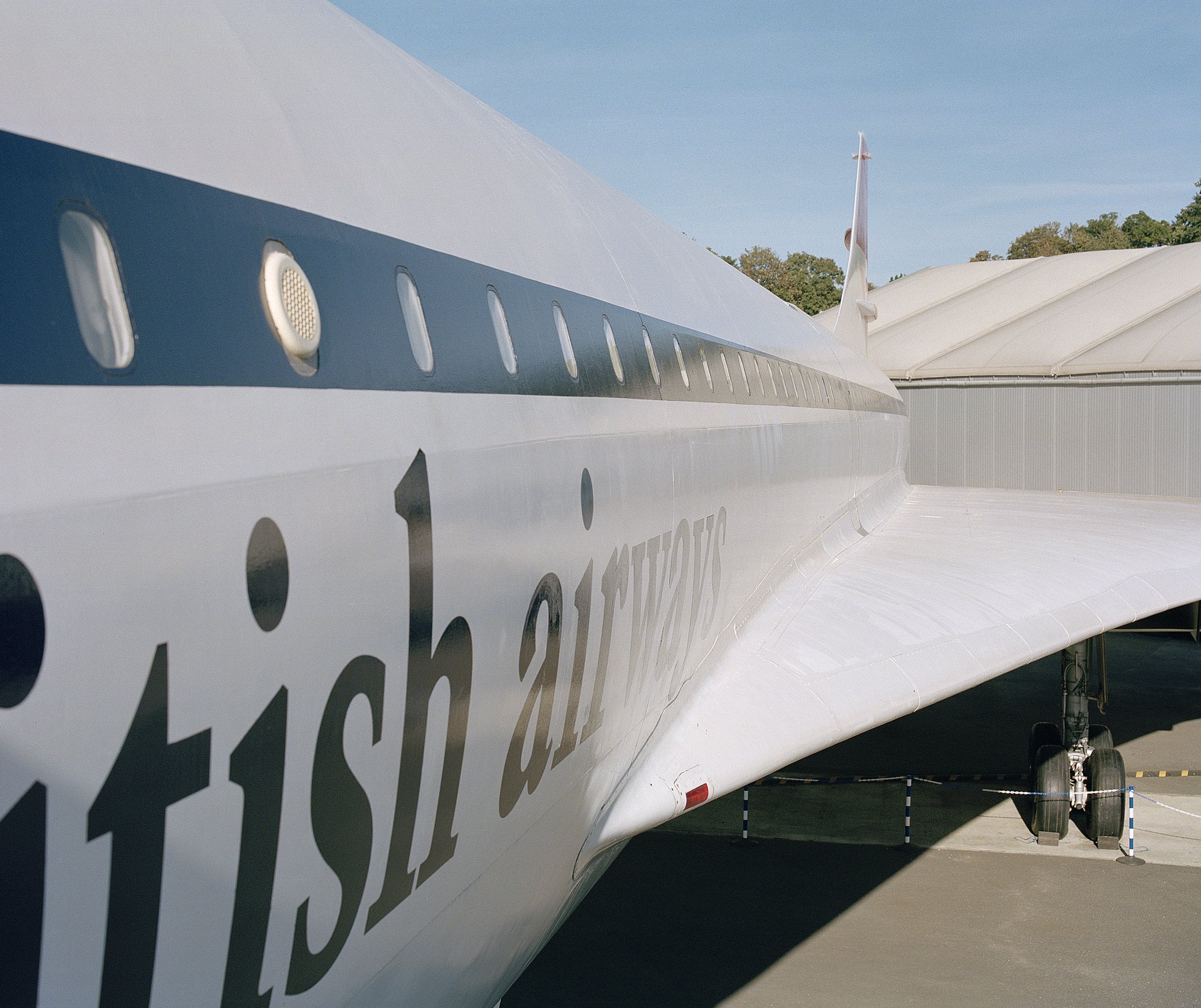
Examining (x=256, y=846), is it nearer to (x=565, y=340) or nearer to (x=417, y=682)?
(x=417, y=682)

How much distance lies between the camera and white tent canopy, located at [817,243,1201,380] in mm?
23719

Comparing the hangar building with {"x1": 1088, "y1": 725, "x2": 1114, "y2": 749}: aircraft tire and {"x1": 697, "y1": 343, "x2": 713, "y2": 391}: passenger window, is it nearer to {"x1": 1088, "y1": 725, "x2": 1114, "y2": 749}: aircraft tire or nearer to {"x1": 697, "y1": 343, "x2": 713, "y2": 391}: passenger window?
{"x1": 1088, "y1": 725, "x2": 1114, "y2": 749}: aircraft tire

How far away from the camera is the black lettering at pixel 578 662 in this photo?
11.3 ft

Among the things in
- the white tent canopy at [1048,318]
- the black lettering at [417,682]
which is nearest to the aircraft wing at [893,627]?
the black lettering at [417,682]

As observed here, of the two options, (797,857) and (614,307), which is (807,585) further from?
(614,307)

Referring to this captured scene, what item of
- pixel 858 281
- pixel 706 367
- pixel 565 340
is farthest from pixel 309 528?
pixel 858 281

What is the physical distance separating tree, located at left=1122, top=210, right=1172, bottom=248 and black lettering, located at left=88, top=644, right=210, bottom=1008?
210 feet

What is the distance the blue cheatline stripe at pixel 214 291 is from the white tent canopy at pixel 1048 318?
23.0 metres

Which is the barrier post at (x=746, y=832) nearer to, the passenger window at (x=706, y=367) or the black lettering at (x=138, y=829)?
the passenger window at (x=706, y=367)

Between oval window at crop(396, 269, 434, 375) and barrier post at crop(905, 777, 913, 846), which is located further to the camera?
barrier post at crop(905, 777, 913, 846)

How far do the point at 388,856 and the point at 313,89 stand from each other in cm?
170

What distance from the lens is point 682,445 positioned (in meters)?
4.79

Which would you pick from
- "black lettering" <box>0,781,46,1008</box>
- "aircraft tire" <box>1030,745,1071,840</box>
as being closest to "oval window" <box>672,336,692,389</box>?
"black lettering" <box>0,781,46,1008</box>

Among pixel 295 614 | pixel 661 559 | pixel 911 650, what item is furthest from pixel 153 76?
pixel 911 650
